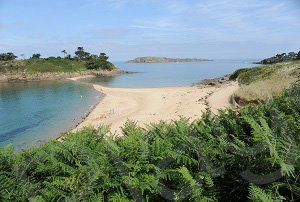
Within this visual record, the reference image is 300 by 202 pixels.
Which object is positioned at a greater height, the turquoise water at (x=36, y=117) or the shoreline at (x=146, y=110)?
the shoreline at (x=146, y=110)

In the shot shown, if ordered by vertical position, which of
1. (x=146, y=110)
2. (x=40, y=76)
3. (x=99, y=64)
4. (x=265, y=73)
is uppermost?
(x=265, y=73)

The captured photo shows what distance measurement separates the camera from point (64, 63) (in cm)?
9281

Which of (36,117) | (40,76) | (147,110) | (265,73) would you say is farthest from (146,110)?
(40,76)

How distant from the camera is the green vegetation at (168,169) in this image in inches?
131

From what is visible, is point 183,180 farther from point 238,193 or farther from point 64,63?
point 64,63

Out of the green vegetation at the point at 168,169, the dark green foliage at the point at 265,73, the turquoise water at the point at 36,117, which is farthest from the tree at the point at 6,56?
the green vegetation at the point at 168,169

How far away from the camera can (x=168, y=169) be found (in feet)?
12.0

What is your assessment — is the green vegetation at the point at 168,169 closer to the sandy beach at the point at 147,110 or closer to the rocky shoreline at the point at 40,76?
the sandy beach at the point at 147,110

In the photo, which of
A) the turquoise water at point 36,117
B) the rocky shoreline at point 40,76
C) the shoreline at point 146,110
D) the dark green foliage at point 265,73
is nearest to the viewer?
the turquoise water at point 36,117

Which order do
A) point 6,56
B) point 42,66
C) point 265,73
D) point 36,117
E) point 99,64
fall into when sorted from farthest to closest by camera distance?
point 6,56, point 99,64, point 42,66, point 265,73, point 36,117

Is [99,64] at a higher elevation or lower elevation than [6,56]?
lower

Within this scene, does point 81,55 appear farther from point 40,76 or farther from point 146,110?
point 146,110

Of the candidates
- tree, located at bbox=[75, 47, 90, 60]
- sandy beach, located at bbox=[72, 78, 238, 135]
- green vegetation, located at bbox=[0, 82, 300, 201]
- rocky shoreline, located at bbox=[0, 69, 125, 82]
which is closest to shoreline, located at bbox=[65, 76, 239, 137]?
sandy beach, located at bbox=[72, 78, 238, 135]

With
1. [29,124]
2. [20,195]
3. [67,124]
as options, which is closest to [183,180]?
[20,195]
